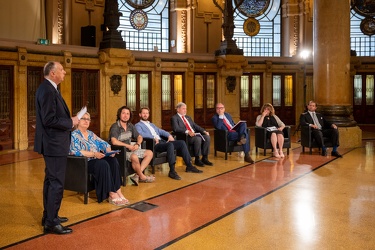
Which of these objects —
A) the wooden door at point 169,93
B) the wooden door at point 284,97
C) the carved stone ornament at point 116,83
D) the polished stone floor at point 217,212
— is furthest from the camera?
the wooden door at point 284,97

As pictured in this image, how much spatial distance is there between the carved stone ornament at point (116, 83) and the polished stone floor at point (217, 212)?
4.84m

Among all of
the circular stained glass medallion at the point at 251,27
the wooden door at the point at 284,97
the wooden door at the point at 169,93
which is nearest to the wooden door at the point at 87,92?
the wooden door at the point at 169,93

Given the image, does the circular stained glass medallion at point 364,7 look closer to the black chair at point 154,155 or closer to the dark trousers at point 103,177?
the black chair at point 154,155

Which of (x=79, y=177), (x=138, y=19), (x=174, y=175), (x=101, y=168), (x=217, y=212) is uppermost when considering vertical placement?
(x=138, y=19)

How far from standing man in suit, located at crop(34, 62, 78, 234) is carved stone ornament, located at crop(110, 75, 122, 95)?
7.94 meters

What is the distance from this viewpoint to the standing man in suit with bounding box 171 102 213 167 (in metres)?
7.73

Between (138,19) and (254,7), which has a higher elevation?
(254,7)

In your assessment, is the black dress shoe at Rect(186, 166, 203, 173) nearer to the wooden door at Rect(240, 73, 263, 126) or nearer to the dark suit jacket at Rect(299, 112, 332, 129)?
the dark suit jacket at Rect(299, 112, 332, 129)

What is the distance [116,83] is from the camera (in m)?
12.1

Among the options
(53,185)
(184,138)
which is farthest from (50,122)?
(184,138)

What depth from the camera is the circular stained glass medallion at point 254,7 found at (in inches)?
716

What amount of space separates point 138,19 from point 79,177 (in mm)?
11942

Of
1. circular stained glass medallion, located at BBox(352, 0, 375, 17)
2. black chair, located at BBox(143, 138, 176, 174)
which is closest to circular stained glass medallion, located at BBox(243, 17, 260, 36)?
circular stained glass medallion, located at BBox(352, 0, 375, 17)

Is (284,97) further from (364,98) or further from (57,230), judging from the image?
(57,230)
